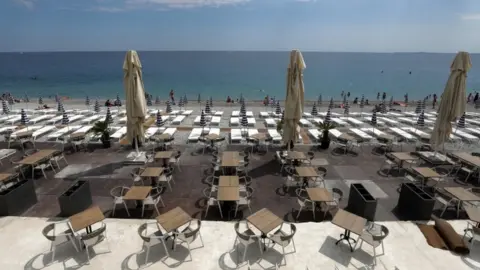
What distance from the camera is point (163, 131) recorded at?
1349cm

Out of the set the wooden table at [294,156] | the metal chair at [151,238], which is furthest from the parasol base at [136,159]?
the wooden table at [294,156]

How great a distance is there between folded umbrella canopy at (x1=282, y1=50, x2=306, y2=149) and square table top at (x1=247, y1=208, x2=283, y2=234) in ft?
15.7

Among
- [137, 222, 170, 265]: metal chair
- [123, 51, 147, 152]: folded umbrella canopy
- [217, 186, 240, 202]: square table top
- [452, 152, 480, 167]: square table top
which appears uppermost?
[123, 51, 147, 152]: folded umbrella canopy

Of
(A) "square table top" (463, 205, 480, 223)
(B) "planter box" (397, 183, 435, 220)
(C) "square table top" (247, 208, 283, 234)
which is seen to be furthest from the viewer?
(B) "planter box" (397, 183, 435, 220)

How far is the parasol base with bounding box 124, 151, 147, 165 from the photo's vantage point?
10.2 metres

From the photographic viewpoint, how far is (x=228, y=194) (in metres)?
6.84

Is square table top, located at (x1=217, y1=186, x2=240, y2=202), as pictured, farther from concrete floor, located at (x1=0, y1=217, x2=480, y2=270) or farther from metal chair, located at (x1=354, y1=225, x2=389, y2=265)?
metal chair, located at (x1=354, y1=225, x2=389, y2=265)

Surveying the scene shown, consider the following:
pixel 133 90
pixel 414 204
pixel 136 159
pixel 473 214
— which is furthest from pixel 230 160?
pixel 473 214

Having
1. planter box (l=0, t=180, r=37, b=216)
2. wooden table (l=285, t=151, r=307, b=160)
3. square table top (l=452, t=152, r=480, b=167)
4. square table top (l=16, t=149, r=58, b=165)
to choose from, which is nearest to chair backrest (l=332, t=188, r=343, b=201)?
wooden table (l=285, t=151, r=307, b=160)

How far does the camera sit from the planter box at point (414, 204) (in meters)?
6.66

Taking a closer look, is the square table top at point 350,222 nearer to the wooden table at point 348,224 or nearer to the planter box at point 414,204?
the wooden table at point 348,224

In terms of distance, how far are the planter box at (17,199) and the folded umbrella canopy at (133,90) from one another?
3592mm

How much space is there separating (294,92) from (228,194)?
4.73 meters

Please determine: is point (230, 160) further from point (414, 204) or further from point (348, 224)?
point (414, 204)
